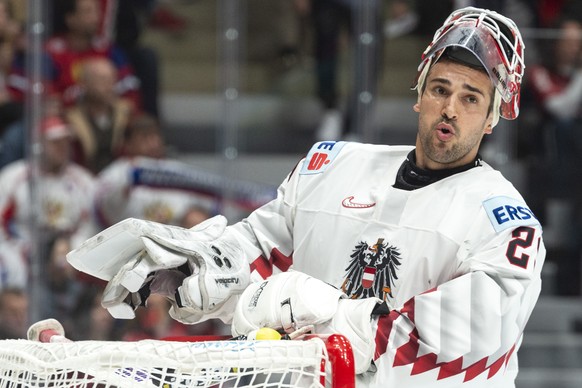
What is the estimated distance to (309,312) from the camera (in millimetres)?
2002

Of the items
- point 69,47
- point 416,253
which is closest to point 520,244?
point 416,253

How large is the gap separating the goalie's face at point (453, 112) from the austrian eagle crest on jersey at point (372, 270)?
208 mm

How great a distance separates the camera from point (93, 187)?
4895 mm

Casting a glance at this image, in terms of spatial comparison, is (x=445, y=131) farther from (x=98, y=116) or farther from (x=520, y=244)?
(x=98, y=116)

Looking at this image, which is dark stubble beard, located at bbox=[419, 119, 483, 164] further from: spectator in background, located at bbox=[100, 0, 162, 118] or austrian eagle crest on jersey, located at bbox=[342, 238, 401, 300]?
spectator in background, located at bbox=[100, 0, 162, 118]

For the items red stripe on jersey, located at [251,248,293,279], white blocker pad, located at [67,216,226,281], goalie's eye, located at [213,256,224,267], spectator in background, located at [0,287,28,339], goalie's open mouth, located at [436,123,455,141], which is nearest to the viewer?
white blocker pad, located at [67,216,226,281]

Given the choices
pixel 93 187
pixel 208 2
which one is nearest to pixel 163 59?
pixel 208 2

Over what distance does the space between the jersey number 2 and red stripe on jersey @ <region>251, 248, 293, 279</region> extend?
551 mm

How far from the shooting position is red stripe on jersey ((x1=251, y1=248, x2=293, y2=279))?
2.47m

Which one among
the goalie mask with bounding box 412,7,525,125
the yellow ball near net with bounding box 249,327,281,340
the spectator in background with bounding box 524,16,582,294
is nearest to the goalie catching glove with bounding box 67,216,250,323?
the yellow ball near net with bounding box 249,327,281,340

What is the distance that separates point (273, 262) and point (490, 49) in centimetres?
63

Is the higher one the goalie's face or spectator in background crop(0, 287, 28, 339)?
the goalie's face

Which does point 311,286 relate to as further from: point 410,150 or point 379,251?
point 410,150

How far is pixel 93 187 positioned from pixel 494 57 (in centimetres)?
289
